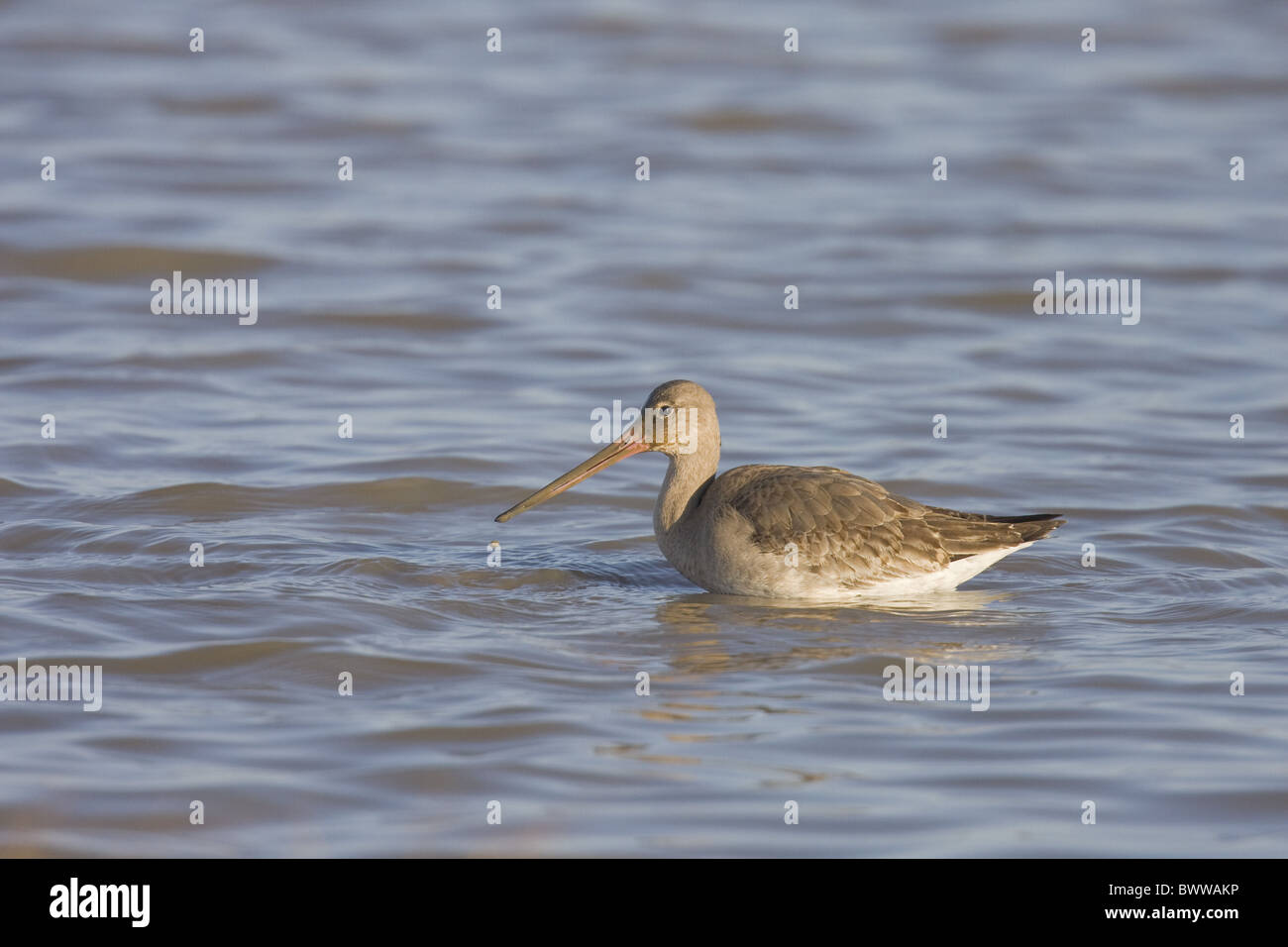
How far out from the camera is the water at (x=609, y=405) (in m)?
6.61

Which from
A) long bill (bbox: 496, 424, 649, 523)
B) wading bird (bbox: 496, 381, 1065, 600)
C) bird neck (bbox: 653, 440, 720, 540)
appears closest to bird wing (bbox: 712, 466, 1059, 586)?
wading bird (bbox: 496, 381, 1065, 600)

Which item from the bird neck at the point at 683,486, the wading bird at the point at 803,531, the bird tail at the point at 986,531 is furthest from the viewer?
the bird neck at the point at 683,486

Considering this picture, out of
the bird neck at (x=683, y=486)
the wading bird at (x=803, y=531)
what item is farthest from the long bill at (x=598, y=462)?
the bird neck at (x=683, y=486)

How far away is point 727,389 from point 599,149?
648 cm

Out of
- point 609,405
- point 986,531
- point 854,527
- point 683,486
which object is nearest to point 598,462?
point 683,486

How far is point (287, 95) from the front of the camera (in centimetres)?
1962

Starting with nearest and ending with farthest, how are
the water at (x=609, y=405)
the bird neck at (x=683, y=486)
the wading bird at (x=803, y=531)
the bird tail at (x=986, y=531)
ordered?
1. the water at (x=609, y=405)
2. the wading bird at (x=803, y=531)
3. the bird tail at (x=986, y=531)
4. the bird neck at (x=683, y=486)

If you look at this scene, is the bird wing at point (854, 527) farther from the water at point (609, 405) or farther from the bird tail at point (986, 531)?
the water at point (609, 405)

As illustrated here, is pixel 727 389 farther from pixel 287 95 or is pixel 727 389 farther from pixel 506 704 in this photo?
pixel 287 95

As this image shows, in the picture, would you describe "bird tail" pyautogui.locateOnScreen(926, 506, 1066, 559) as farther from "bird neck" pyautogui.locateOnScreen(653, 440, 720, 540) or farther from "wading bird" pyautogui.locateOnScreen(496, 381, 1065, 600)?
"bird neck" pyautogui.locateOnScreen(653, 440, 720, 540)

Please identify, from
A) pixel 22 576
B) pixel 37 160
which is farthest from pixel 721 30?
pixel 22 576

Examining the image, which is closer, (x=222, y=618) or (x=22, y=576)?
(x=222, y=618)

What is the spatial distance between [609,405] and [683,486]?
Result: 10.2 ft

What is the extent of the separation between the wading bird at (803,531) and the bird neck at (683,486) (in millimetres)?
11
